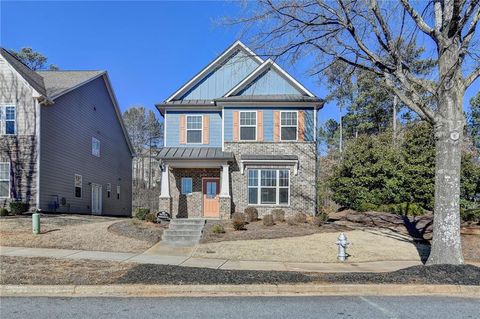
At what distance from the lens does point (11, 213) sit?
17.5 meters

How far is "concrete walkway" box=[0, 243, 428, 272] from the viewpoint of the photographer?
33.0 feet

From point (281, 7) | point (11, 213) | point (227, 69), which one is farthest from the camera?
point (227, 69)

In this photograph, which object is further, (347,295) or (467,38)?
(467,38)

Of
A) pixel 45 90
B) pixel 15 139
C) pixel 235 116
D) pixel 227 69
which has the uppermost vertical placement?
pixel 227 69

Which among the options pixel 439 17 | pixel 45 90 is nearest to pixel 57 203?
pixel 45 90

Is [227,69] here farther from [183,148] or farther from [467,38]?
[467,38]

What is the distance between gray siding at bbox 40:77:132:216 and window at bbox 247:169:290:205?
9754mm

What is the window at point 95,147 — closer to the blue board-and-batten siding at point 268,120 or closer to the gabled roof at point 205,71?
the gabled roof at point 205,71

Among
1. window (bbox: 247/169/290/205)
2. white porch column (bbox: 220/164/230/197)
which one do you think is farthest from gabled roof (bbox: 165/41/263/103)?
window (bbox: 247/169/290/205)

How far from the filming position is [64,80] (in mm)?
22875

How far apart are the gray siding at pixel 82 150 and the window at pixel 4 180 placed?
166 centimetres

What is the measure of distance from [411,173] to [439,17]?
1202cm

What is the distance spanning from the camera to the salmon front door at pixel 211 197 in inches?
796

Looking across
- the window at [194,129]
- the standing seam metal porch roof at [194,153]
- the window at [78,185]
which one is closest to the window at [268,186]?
the standing seam metal porch roof at [194,153]
